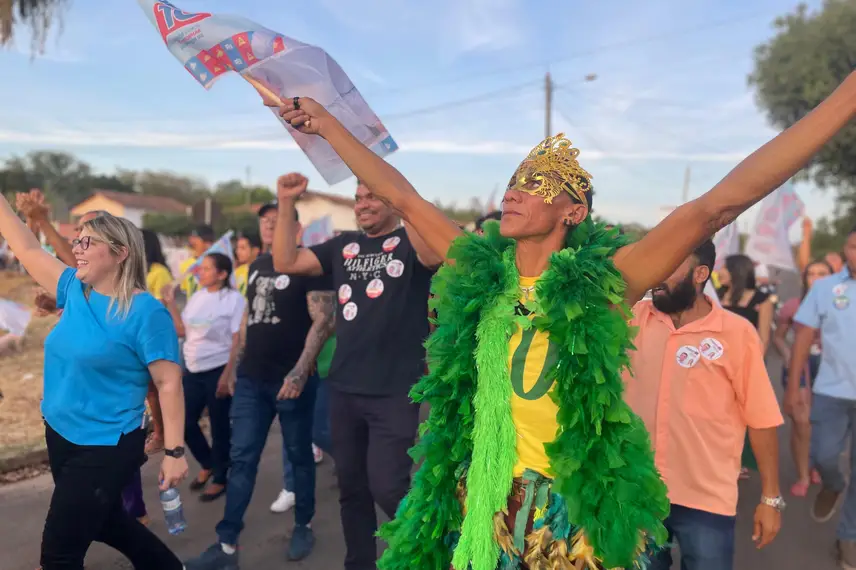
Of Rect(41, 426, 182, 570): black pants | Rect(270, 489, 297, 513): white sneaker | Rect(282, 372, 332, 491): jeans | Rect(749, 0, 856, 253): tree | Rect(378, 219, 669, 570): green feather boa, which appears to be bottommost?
Rect(270, 489, 297, 513): white sneaker

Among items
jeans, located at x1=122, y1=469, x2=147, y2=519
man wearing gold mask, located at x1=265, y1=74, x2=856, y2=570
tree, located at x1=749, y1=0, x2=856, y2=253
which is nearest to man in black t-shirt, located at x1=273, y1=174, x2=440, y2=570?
man wearing gold mask, located at x1=265, y1=74, x2=856, y2=570

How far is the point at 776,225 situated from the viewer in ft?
27.0

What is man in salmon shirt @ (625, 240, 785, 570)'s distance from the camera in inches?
103

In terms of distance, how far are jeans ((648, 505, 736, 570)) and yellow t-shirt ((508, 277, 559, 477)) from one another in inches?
39.7

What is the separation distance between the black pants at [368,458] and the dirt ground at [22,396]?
10.9 feet

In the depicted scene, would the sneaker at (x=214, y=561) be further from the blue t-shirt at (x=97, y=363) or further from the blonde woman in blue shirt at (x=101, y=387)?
the blue t-shirt at (x=97, y=363)

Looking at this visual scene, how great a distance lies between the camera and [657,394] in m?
2.75

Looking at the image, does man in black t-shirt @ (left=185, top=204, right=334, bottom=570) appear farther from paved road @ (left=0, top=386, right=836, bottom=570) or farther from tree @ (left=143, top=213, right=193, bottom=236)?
tree @ (left=143, top=213, right=193, bottom=236)

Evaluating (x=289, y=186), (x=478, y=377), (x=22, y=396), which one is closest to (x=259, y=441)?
(x=289, y=186)

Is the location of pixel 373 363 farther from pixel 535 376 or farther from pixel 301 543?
pixel 301 543

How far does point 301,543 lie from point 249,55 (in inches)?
114

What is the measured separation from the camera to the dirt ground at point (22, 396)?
5574 millimetres

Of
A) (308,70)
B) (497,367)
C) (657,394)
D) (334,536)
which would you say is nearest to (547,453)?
(497,367)

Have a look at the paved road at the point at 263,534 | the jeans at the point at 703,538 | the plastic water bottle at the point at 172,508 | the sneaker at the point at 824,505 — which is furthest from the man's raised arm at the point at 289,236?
the sneaker at the point at 824,505
